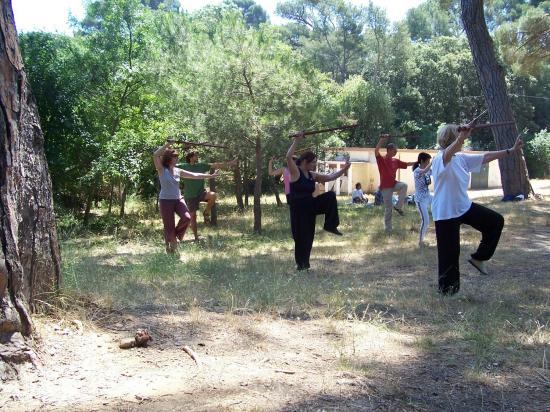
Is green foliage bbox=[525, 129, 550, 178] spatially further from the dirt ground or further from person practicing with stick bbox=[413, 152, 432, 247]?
the dirt ground

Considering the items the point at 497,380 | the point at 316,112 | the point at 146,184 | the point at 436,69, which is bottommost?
the point at 497,380

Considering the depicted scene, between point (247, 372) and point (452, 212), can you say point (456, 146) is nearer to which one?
point (452, 212)

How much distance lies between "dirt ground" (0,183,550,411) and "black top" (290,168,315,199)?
3052 mm

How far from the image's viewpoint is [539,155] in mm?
41406

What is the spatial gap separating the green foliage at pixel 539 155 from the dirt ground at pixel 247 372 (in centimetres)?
4052

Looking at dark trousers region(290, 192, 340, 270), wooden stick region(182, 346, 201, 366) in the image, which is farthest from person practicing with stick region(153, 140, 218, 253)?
wooden stick region(182, 346, 201, 366)

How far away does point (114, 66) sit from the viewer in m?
15.3

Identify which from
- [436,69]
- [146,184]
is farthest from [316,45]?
[146,184]

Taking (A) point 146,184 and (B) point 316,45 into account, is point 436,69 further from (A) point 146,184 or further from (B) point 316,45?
(A) point 146,184

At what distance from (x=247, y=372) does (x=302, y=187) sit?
4.14 m

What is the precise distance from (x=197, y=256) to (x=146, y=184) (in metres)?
8.00

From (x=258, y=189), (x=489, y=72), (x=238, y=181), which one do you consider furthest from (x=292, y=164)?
(x=238, y=181)

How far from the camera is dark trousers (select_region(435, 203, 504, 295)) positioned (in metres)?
5.86

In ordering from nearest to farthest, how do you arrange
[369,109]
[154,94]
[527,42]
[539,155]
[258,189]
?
[258,189] → [154,94] → [527,42] → [369,109] → [539,155]
